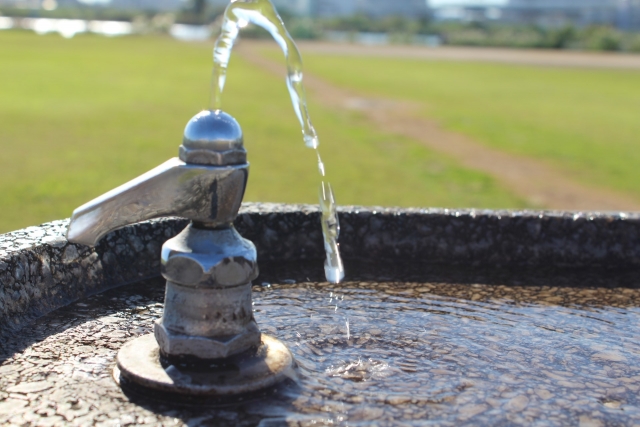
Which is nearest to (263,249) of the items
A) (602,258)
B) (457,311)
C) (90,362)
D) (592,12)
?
(457,311)

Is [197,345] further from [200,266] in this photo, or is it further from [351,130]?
[351,130]

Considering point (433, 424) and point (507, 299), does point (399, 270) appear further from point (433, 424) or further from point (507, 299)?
point (433, 424)

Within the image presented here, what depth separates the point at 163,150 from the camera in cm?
875

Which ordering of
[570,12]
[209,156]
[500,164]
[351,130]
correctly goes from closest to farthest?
1. [209,156]
2. [500,164]
3. [351,130]
4. [570,12]

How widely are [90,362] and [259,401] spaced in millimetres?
292

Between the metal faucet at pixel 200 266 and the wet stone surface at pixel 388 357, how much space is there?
40 mm

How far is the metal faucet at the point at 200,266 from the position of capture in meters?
1.11

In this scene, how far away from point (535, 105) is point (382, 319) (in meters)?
14.6

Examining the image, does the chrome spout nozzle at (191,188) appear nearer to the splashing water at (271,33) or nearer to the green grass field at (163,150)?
the splashing water at (271,33)

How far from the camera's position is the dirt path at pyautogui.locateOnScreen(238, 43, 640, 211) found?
6.84m

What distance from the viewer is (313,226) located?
1.81 meters

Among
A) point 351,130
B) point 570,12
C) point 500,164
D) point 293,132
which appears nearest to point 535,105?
point 351,130

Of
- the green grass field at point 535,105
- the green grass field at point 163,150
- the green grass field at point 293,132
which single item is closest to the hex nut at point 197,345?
the green grass field at point 293,132

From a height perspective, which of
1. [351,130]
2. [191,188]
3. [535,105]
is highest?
[191,188]
